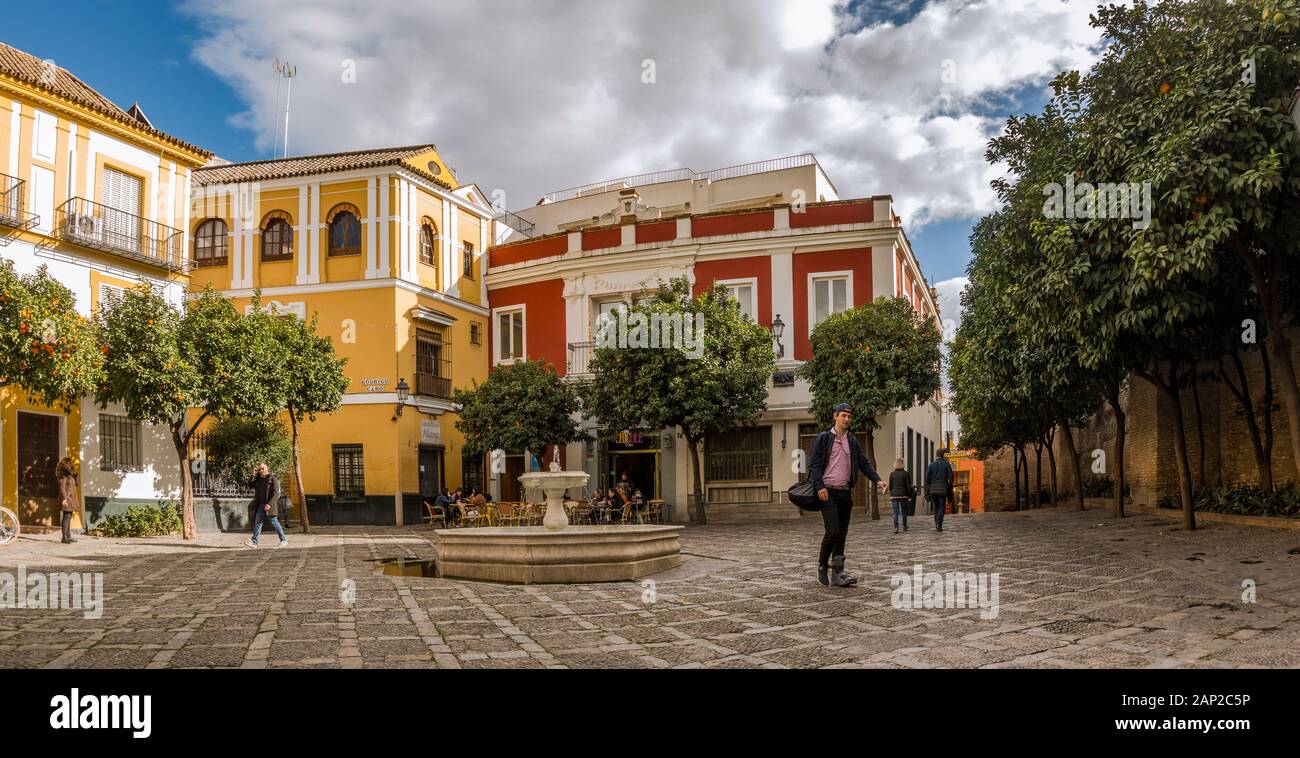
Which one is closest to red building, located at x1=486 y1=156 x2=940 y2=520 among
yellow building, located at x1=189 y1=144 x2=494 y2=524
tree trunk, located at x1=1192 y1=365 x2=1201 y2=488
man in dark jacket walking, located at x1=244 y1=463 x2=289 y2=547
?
yellow building, located at x1=189 y1=144 x2=494 y2=524

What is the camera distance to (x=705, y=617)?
7.70 metres

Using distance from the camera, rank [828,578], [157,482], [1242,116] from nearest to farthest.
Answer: [828,578] < [1242,116] < [157,482]

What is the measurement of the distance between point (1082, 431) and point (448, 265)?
23.8 meters

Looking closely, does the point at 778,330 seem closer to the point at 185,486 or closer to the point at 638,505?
the point at 638,505

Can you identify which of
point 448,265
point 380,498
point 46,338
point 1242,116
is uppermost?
point 448,265

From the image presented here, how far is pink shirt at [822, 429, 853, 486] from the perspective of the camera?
364 inches

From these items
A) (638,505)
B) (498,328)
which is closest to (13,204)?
(638,505)

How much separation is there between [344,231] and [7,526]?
13.9 m

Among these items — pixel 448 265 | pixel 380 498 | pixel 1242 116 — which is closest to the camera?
pixel 1242 116

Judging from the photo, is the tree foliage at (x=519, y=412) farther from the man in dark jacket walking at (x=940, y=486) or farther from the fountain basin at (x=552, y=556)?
the fountain basin at (x=552, y=556)
